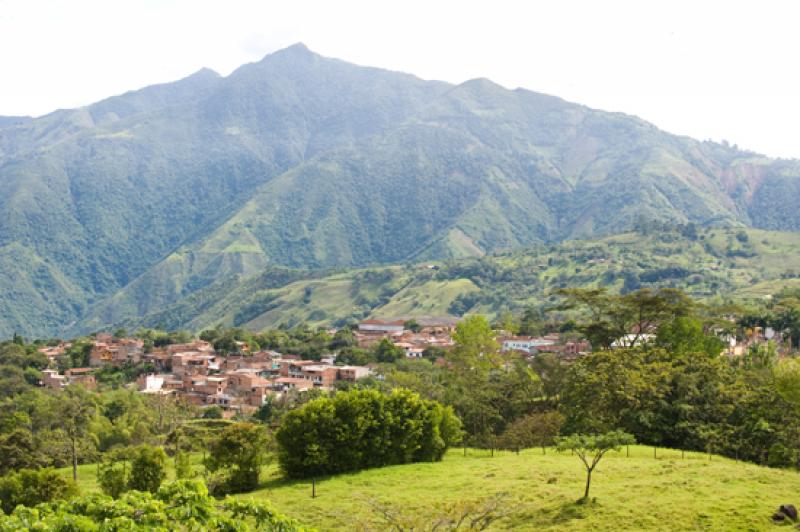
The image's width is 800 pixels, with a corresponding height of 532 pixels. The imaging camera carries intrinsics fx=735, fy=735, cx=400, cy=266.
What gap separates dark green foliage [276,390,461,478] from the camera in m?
42.7

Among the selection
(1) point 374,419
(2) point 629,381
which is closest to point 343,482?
(1) point 374,419

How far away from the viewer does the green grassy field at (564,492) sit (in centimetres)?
2694

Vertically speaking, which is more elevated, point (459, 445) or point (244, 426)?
point (244, 426)

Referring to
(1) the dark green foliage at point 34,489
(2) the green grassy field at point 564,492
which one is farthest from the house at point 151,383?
(2) the green grassy field at point 564,492

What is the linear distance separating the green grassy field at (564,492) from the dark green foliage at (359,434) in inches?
53.7

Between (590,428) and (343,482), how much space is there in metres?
15.2

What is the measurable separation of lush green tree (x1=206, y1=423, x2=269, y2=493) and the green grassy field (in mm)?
1223

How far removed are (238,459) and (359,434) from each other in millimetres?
6997

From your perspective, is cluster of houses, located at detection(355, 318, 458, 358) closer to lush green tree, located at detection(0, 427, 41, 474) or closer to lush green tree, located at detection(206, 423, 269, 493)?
lush green tree, located at detection(0, 427, 41, 474)

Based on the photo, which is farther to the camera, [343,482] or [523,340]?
[523,340]

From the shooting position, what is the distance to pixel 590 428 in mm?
43906

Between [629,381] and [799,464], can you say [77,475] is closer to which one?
[629,381]

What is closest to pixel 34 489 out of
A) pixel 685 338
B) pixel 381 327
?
pixel 685 338

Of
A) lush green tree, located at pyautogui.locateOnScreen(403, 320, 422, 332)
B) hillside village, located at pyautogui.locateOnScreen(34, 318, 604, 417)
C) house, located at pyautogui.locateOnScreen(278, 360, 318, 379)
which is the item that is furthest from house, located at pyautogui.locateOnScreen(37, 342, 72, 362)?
lush green tree, located at pyautogui.locateOnScreen(403, 320, 422, 332)
